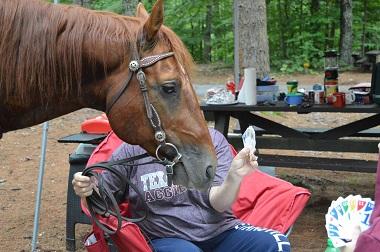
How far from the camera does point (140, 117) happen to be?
182cm

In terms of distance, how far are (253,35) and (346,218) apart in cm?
518

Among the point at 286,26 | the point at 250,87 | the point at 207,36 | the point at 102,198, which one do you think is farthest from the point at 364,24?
the point at 102,198

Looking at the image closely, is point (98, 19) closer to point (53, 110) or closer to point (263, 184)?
point (53, 110)

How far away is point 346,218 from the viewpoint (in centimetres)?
163

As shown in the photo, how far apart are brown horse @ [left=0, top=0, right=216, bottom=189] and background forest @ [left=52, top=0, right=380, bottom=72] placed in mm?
12192

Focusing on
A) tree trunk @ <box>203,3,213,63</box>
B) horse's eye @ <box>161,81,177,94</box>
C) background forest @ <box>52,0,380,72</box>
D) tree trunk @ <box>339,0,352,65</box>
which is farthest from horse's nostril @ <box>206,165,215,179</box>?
tree trunk @ <box>203,3,213,63</box>

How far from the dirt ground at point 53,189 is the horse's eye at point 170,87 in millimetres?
1831

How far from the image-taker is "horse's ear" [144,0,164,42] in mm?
1722

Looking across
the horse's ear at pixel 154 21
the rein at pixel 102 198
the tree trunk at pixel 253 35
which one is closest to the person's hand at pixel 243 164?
the rein at pixel 102 198

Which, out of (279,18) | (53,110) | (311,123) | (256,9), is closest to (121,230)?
(53,110)

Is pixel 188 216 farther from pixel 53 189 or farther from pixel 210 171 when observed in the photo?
pixel 53 189

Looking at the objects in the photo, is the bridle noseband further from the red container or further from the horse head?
the red container

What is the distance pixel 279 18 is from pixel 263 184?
14.0 m

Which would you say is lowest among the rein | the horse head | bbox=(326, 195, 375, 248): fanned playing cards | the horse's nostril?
the rein
